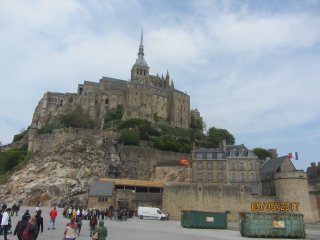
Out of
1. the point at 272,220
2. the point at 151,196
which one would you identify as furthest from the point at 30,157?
the point at 272,220

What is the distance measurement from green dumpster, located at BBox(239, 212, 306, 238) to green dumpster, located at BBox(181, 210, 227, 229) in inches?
176

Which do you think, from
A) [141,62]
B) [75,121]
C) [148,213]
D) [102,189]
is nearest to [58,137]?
[75,121]

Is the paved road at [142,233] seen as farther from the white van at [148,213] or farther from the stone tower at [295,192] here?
the stone tower at [295,192]

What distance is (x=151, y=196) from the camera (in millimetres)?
34375

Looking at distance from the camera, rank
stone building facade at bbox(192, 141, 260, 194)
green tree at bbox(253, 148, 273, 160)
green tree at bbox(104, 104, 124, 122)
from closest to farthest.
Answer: stone building facade at bbox(192, 141, 260, 194) < green tree at bbox(253, 148, 273, 160) < green tree at bbox(104, 104, 124, 122)

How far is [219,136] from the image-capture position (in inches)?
2864

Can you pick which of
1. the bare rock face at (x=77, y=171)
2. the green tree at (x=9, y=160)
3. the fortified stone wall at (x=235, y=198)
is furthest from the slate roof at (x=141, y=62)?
the fortified stone wall at (x=235, y=198)

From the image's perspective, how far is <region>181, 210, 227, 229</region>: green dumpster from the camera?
915 inches

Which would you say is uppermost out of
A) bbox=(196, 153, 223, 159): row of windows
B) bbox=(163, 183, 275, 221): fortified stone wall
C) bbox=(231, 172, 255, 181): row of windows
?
bbox=(196, 153, 223, 159): row of windows

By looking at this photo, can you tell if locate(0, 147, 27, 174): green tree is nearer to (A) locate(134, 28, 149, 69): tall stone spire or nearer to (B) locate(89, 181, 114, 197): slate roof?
(B) locate(89, 181, 114, 197): slate roof

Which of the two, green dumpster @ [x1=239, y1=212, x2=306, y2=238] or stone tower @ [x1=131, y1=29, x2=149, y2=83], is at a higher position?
stone tower @ [x1=131, y1=29, x2=149, y2=83]

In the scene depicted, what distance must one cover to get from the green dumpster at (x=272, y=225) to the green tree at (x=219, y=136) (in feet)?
170

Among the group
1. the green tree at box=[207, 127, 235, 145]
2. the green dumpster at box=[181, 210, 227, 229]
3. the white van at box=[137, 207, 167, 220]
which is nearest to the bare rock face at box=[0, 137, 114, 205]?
the white van at box=[137, 207, 167, 220]

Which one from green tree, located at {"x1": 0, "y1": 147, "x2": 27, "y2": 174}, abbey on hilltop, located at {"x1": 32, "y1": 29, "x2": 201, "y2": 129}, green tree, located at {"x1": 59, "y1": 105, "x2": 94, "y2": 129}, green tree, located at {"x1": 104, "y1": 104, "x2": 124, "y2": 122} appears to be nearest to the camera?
green tree, located at {"x1": 0, "y1": 147, "x2": 27, "y2": 174}
